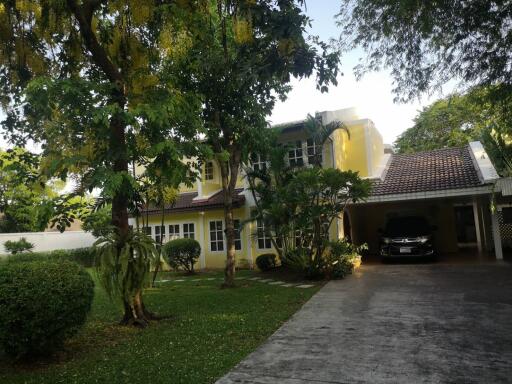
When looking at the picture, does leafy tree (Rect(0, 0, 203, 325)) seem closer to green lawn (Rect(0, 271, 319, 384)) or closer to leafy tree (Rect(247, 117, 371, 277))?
green lawn (Rect(0, 271, 319, 384))

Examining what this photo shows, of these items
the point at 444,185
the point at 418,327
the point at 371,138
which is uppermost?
the point at 371,138

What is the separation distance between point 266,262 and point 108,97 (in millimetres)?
10108

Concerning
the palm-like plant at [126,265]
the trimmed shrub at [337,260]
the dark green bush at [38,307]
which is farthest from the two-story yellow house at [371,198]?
the dark green bush at [38,307]

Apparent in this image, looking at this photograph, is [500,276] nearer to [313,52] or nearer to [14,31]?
[313,52]

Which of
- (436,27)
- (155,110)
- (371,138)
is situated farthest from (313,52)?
(371,138)

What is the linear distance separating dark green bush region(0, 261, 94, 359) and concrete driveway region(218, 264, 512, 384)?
239 cm

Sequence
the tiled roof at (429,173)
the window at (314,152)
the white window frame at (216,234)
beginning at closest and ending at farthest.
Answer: the tiled roof at (429,173) < the window at (314,152) < the white window frame at (216,234)

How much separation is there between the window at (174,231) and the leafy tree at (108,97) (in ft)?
36.0

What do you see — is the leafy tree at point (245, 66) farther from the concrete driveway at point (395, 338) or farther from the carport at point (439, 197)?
the carport at point (439, 197)

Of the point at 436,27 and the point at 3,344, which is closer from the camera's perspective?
the point at 3,344

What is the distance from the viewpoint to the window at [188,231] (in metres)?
18.8

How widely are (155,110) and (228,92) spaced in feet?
17.4

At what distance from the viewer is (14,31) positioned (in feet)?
25.7

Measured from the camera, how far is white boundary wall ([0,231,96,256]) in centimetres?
2571
